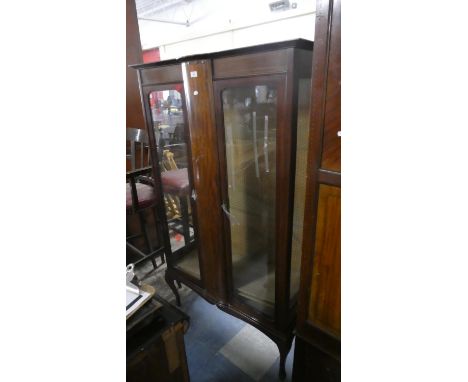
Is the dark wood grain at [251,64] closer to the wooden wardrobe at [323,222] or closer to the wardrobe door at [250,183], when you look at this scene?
the wardrobe door at [250,183]

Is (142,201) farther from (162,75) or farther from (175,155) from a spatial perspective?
Result: (162,75)

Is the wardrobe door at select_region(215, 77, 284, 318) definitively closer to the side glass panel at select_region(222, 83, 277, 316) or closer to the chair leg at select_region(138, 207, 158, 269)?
the side glass panel at select_region(222, 83, 277, 316)

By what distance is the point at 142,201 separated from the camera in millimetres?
2039

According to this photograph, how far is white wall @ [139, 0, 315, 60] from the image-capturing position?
3152 mm

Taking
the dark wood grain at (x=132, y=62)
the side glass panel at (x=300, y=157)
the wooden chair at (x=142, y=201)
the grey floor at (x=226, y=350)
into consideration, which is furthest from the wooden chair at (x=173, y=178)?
the dark wood grain at (x=132, y=62)

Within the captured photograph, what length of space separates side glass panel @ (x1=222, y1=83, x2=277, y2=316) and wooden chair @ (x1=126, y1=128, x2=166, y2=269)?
568mm

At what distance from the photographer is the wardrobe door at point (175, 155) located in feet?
4.55

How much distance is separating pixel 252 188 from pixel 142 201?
3.27 feet

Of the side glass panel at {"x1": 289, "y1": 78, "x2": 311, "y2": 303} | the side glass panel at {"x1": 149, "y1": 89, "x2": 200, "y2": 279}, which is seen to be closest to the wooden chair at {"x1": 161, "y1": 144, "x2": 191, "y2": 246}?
the side glass panel at {"x1": 149, "y1": 89, "x2": 200, "y2": 279}
